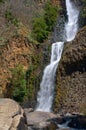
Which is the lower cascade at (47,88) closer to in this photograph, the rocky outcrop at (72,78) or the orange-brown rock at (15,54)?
the rocky outcrop at (72,78)

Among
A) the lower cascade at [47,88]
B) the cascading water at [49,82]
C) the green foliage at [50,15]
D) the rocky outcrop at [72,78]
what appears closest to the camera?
the rocky outcrop at [72,78]

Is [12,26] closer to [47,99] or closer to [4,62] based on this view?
[4,62]

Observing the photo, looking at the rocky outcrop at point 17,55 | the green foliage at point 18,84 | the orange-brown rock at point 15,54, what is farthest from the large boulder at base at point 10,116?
the orange-brown rock at point 15,54

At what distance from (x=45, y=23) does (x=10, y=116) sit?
117ft

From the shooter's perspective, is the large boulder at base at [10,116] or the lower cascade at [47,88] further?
the lower cascade at [47,88]

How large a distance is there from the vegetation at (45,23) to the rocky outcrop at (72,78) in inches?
357

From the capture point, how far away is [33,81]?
42594mm

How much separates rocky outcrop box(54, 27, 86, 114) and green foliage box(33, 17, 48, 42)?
8.91 m

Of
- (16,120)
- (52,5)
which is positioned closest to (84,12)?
(52,5)

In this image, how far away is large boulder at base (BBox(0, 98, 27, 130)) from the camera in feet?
49.4

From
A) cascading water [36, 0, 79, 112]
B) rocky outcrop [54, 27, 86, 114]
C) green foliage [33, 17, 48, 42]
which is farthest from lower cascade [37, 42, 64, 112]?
green foliage [33, 17, 48, 42]

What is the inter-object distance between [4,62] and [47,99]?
7765 millimetres

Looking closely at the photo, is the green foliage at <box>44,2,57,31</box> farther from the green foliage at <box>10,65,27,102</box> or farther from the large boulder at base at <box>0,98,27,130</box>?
the large boulder at base at <box>0,98,27,130</box>

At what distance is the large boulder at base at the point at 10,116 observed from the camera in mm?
15055
